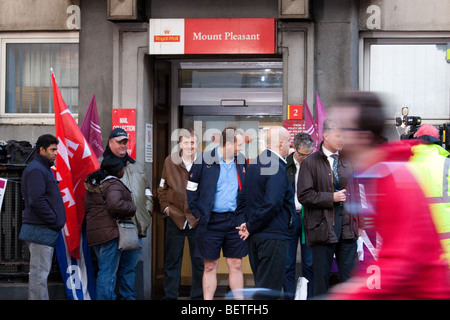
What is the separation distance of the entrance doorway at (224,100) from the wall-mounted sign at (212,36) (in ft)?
2.03

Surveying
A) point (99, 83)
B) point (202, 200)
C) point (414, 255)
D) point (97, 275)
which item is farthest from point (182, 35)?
point (414, 255)

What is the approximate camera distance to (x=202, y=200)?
25.6ft

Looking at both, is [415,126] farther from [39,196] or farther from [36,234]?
[36,234]

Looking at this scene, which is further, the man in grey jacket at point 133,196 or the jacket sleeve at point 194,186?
the man in grey jacket at point 133,196

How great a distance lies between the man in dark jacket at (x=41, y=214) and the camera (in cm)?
743

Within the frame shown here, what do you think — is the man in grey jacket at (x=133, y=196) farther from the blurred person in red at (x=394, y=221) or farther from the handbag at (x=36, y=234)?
the blurred person in red at (x=394, y=221)

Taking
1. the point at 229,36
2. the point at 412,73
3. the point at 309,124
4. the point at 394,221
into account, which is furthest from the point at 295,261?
the point at 394,221

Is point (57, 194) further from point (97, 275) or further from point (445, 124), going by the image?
point (445, 124)

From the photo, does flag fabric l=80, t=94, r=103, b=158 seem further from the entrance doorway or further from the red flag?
the entrance doorway

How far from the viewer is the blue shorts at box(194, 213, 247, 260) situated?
25.5 ft

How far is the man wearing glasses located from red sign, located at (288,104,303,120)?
80 centimetres

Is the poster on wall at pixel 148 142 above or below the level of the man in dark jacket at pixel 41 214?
above

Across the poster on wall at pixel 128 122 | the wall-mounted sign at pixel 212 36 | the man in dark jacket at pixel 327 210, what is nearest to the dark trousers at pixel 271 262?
the man in dark jacket at pixel 327 210

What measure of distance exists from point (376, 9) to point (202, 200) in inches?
159
